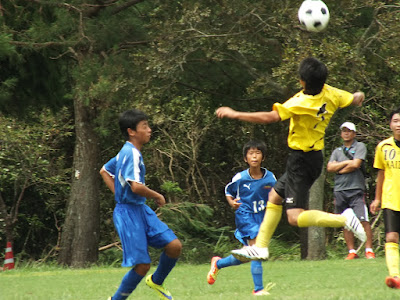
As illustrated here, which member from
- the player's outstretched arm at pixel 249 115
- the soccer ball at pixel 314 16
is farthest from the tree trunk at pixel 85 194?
the player's outstretched arm at pixel 249 115

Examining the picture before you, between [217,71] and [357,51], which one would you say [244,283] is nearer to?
[357,51]

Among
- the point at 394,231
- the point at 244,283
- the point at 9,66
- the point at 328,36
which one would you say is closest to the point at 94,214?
the point at 9,66

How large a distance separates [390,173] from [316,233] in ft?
22.2

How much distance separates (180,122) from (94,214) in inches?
160

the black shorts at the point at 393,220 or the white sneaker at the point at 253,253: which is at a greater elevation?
the black shorts at the point at 393,220

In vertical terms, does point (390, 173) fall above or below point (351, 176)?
above

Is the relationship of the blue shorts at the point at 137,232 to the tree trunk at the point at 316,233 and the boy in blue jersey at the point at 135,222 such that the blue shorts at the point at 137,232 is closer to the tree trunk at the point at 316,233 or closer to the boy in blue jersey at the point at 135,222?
the boy in blue jersey at the point at 135,222

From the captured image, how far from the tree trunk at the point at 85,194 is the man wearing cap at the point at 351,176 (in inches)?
202

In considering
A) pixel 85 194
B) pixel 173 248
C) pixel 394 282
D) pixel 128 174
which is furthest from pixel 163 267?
pixel 85 194

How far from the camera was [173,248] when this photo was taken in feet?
20.5

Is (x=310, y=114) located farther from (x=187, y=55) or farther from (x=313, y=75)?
(x=187, y=55)

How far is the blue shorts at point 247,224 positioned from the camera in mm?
7592

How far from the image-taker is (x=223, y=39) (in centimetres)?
1255

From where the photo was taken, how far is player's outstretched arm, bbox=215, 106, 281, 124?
19.0 ft
